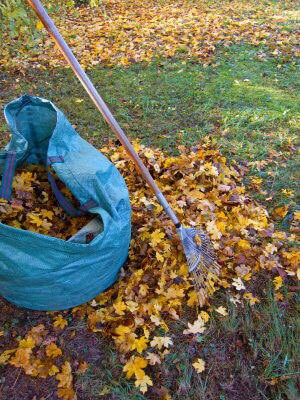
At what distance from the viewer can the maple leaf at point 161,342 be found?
6.04 feet

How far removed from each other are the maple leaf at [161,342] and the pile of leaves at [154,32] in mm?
3721

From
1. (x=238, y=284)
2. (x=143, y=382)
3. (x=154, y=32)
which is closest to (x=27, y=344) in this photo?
(x=143, y=382)

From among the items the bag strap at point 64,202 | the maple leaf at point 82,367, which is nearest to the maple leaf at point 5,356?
the maple leaf at point 82,367

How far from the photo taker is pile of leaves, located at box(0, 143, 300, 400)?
71.5 inches

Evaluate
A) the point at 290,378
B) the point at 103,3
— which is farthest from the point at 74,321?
the point at 103,3

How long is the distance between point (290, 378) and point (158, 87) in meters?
3.27

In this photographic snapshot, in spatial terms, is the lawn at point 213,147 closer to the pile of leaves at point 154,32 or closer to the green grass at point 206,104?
the green grass at point 206,104

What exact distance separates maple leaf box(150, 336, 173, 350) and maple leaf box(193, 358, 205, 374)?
15cm

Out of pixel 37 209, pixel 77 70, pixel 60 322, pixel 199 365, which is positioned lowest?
pixel 199 365

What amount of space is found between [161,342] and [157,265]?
446mm

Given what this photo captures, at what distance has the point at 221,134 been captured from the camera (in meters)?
3.38

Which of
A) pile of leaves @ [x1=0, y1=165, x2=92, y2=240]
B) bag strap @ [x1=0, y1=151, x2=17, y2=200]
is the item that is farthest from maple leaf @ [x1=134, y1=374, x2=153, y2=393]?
bag strap @ [x1=0, y1=151, x2=17, y2=200]

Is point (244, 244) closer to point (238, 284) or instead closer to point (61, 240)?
point (238, 284)

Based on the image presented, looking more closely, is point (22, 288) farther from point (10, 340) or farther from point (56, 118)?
point (56, 118)
